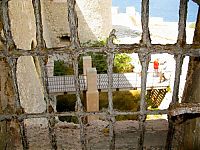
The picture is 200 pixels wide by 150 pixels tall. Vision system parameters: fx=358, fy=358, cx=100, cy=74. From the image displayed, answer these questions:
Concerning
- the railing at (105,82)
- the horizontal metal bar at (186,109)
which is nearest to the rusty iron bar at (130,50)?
the horizontal metal bar at (186,109)

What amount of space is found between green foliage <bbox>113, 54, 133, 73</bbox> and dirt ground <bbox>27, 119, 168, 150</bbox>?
25.5 feet

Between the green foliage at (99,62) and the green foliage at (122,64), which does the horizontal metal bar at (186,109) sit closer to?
the green foliage at (99,62)

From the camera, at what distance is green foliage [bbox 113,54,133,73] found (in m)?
10.6

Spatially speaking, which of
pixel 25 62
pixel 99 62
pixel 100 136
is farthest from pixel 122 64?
pixel 100 136

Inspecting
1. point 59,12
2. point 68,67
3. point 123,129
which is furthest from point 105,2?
point 123,129

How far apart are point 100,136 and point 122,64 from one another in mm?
8150

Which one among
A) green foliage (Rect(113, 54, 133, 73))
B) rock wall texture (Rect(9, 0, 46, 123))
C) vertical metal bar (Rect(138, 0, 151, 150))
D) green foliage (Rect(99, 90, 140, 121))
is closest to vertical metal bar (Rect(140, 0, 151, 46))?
vertical metal bar (Rect(138, 0, 151, 150))

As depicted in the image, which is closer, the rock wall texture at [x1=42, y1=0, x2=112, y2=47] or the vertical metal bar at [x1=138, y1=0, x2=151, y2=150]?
the vertical metal bar at [x1=138, y1=0, x2=151, y2=150]

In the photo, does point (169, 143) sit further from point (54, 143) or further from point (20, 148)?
point (20, 148)

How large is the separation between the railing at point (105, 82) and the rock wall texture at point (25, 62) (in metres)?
1.65

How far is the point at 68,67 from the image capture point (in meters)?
10.8

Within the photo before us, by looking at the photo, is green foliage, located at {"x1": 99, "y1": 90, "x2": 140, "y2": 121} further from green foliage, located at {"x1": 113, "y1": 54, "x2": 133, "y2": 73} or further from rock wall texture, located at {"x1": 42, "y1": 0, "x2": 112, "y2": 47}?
rock wall texture, located at {"x1": 42, "y1": 0, "x2": 112, "y2": 47}

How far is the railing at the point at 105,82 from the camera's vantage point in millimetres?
8953

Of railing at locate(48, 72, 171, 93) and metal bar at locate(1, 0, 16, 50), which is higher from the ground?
metal bar at locate(1, 0, 16, 50)
